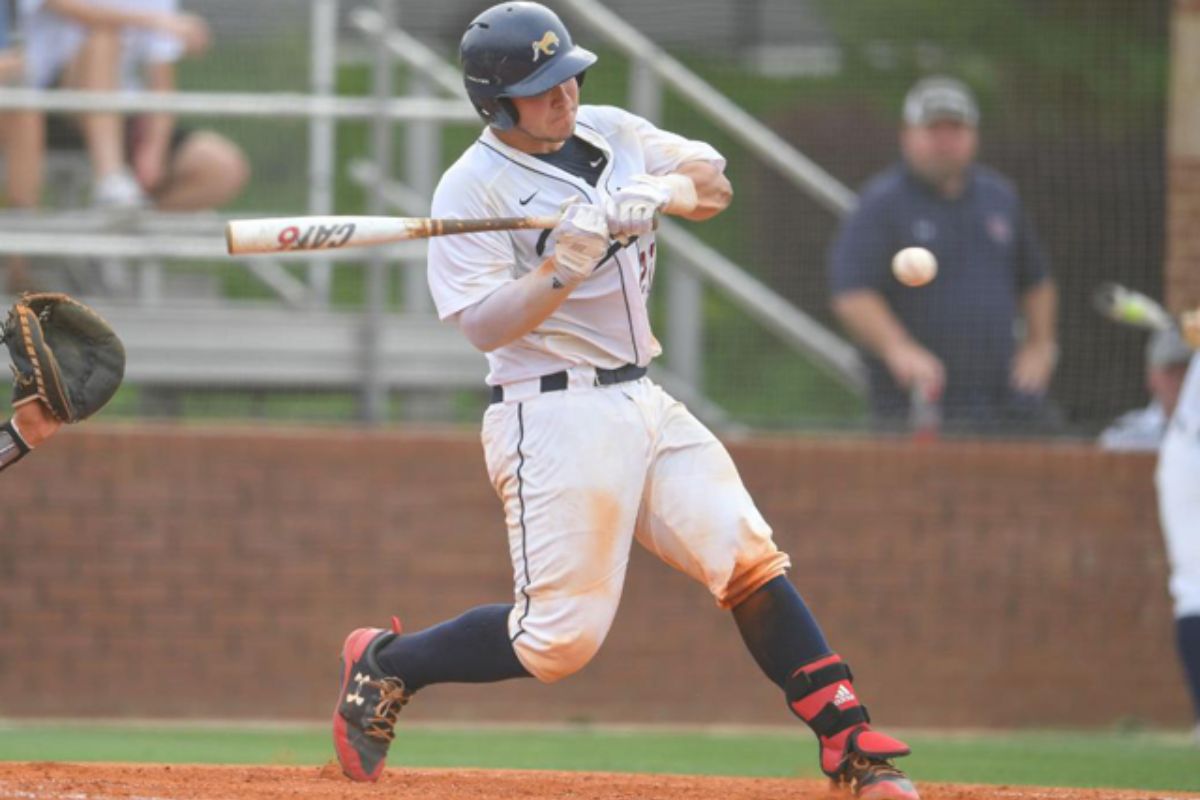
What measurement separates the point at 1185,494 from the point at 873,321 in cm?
186

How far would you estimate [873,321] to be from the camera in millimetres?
9438

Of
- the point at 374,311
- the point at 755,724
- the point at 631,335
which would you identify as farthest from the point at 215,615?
the point at 631,335

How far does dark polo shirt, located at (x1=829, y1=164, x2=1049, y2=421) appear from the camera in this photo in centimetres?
943

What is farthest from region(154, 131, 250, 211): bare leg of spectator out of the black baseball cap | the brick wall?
the black baseball cap

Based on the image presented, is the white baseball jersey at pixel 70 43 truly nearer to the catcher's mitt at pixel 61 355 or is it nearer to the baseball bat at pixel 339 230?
the catcher's mitt at pixel 61 355

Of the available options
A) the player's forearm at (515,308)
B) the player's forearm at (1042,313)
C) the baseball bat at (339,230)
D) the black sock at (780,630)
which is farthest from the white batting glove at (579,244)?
the player's forearm at (1042,313)

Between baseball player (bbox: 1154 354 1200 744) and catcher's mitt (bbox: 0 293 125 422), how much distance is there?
4297 mm

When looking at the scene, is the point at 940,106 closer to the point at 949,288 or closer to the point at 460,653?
the point at 949,288

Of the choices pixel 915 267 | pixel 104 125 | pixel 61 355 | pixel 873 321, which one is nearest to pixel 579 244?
pixel 915 267

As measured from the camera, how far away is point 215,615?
9.20 metres

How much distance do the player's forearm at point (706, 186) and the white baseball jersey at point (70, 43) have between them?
14.3ft

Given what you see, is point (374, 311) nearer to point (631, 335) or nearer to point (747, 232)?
point (747, 232)

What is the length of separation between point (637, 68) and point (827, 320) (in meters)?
1.46

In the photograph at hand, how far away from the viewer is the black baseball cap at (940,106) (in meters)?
9.32
